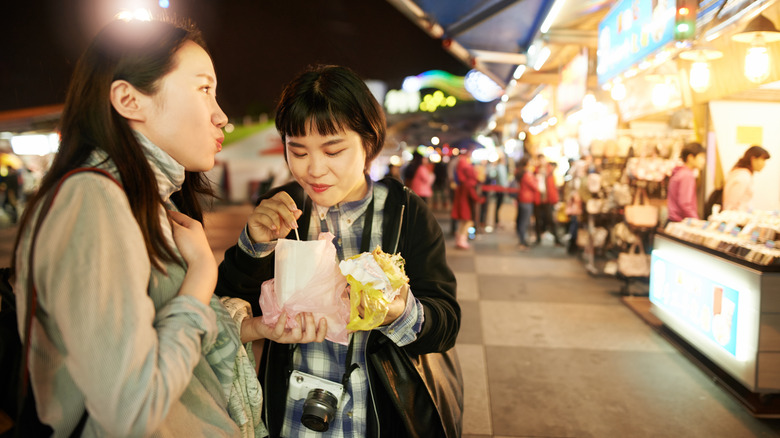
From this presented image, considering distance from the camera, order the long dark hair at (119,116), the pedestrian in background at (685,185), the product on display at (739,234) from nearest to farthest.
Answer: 1. the long dark hair at (119,116)
2. the product on display at (739,234)
3. the pedestrian in background at (685,185)

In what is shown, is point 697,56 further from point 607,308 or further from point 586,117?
point 586,117

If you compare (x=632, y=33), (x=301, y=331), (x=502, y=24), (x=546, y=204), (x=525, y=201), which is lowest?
(x=546, y=204)

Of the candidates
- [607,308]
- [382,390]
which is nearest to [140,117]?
[382,390]

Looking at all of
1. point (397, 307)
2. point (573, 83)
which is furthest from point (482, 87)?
point (397, 307)

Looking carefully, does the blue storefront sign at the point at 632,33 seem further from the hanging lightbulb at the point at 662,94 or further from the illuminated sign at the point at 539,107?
the illuminated sign at the point at 539,107

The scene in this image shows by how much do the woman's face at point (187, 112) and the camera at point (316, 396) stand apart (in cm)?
80

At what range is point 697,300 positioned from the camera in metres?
4.47

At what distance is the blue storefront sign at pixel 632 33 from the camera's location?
13.2 feet

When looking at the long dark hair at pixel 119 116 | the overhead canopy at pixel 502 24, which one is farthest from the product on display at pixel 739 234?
the long dark hair at pixel 119 116

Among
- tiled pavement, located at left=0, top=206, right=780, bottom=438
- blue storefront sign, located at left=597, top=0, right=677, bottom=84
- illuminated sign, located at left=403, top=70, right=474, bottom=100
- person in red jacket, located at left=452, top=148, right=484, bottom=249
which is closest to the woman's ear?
tiled pavement, located at left=0, top=206, right=780, bottom=438

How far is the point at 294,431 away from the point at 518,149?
2189 centimetres

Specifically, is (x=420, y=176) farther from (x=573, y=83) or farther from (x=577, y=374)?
(x=577, y=374)

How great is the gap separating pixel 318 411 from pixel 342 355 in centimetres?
21

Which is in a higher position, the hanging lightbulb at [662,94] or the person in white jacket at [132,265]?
the hanging lightbulb at [662,94]
